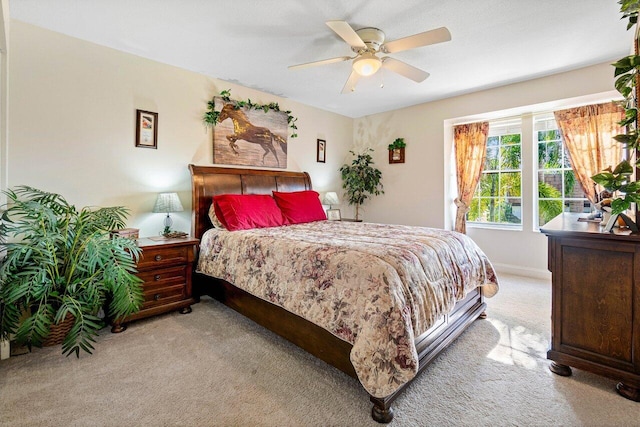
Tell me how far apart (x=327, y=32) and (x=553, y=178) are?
3.64 metres

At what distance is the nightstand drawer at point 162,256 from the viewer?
2629 millimetres

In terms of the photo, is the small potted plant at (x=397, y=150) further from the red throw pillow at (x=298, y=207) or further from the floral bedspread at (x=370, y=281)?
the floral bedspread at (x=370, y=281)

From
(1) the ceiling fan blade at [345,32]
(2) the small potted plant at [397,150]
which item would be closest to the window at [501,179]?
(2) the small potted plant at [397,150]

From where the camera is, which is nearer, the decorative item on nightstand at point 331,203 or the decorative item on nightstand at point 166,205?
the decorative item on nightstand at point 166,205

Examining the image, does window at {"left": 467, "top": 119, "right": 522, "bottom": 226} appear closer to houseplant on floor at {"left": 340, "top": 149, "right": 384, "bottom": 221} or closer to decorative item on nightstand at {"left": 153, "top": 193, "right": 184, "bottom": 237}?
houseplant on floor at {"left": 340, "top": 149, "right": 384, "bottom": 221}

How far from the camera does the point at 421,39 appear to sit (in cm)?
219

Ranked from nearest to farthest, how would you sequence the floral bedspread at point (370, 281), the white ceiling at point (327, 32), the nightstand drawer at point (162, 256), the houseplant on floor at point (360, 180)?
1. the floral bedspread at point (370, 281)
2. the white ceiling at point (327, 32)
3. the nightstand drawer at point (162, 256)
4. the houseplant on floor at point (360, 180)

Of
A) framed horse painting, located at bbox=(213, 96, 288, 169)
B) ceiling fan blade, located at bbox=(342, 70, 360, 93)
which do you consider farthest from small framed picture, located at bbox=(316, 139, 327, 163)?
ceiling fan blade, located at bbox=(342, 70, 360, 93)

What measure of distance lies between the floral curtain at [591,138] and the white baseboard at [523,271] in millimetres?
1095

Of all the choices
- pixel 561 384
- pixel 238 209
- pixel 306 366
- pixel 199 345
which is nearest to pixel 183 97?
pixel 238 209

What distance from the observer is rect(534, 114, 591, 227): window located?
12.8ft

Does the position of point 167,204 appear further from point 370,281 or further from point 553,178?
point 553,178

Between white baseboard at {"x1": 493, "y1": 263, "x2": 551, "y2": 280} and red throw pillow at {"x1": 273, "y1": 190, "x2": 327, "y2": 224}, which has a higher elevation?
red throw pillow at {"x1": 273, "y1": 190, "x2": 327, "y2": 224}

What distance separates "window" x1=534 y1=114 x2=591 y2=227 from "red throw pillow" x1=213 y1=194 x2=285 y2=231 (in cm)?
364
